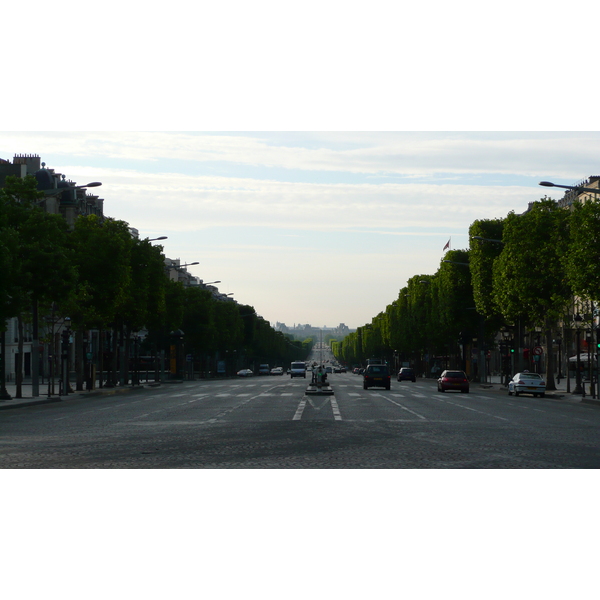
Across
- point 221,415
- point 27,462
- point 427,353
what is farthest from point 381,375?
point 427,353

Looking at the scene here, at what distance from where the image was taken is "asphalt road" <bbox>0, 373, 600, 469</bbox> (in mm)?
17578

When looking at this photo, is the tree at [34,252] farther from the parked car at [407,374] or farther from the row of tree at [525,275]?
the parked car at [407,374]

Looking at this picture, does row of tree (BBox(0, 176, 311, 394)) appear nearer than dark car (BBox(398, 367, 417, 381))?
Yes

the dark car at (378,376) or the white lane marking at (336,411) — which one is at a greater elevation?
the dark car at (378,376)

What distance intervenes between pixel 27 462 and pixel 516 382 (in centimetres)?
4471

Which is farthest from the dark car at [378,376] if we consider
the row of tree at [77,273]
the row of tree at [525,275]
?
the row of tree at [77,273]

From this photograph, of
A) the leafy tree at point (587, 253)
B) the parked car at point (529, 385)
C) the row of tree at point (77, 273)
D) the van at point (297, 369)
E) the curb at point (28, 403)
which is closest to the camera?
the curb at point (28, 403)

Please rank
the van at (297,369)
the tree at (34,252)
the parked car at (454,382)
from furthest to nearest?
the van at (297,369) < the parked car at (454,382) < the tree at (34,252)

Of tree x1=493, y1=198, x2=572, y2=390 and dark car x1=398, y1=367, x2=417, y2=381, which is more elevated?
tree x1=493, y1=198, x2=572, y2=390

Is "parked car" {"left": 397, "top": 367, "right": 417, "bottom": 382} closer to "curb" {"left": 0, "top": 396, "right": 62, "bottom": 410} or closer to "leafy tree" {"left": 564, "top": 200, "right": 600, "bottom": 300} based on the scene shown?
"leafy tree" {"left": 564, "top": 200, "right": 600, "bottom": 300}

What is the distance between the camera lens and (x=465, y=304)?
288ft

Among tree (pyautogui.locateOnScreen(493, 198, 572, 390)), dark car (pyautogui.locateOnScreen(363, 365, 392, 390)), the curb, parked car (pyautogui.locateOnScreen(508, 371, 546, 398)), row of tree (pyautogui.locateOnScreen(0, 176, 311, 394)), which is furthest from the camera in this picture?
dark car (pyautogui.locateOnScreen(363, 365, 392, 390))

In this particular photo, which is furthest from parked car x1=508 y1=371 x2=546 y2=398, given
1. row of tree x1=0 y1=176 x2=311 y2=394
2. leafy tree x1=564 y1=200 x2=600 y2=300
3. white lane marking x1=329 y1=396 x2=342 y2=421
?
row of tree x1=0 y1=176 x2=311 y2=394

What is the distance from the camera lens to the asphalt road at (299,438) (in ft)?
57.7
